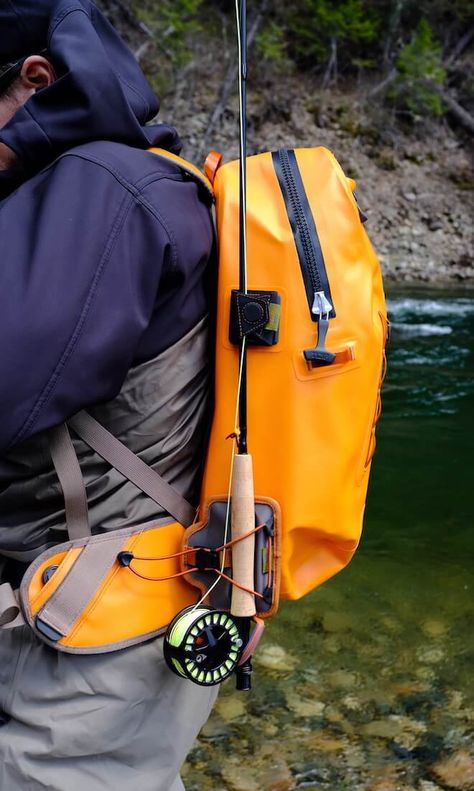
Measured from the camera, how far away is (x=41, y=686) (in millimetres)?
1621

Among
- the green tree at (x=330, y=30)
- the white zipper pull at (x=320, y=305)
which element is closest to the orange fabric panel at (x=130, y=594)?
the white zipper pull at (x=320, y=305)

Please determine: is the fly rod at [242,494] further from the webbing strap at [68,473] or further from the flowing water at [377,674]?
the flowing water at [377,674]

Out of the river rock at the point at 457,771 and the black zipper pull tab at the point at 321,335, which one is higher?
the black zipper pull tab at the point at 321,335

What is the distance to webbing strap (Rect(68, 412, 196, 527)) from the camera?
1593 millimetres

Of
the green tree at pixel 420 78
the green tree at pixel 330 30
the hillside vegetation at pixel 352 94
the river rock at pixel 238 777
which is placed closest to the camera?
the river rock at pixel 238 777

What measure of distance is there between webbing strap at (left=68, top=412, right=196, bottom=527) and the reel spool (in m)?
0.20

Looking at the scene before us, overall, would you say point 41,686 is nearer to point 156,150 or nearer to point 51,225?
point 51,225

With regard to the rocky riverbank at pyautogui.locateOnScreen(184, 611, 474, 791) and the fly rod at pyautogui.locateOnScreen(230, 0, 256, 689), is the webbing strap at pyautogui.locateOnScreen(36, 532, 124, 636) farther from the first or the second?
the rocky riverbank at pyautogui.locateOnScreen(184, 611, 474, 791)

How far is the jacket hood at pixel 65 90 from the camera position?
156 centimetres

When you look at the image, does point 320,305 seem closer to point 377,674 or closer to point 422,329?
point 377,674

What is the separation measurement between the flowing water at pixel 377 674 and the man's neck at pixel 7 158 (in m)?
2.38

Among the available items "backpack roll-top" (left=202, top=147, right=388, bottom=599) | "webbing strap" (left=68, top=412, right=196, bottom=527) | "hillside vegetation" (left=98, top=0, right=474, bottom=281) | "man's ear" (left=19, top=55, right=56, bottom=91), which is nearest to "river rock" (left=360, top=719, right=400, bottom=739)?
"backpack roll-top" (left=202, top=147, right=388, bottom=599)

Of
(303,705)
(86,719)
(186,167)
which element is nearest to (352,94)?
(303,705)

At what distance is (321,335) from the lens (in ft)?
5.42
